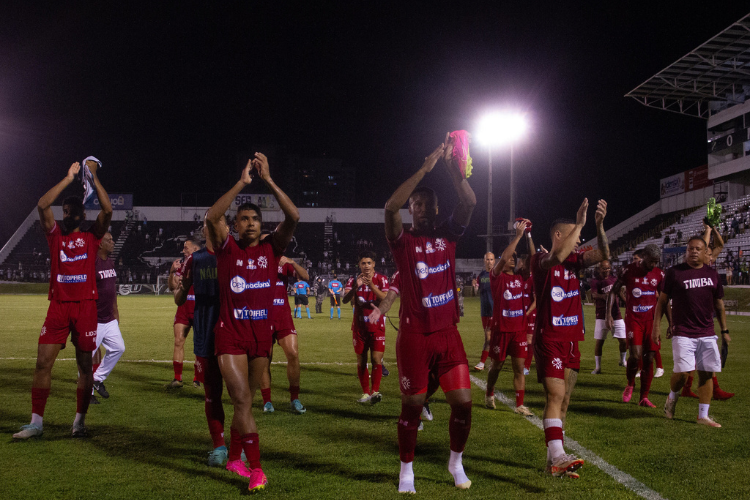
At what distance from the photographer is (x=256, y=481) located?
4.47 m

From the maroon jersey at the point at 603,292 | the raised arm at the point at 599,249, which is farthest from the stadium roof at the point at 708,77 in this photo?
the raised arm at the point at 599,249

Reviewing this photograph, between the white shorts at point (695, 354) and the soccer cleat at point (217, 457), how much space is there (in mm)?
5352

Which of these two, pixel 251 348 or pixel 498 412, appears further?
pixel 498 412

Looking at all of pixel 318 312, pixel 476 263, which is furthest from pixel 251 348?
pixel 476 263

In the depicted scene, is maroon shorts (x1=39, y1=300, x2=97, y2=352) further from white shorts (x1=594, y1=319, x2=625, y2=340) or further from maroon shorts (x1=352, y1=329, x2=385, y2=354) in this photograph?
white shorts (x1=594, y1=319, x2=625, y2=340)

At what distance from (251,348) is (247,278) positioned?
1.92ft

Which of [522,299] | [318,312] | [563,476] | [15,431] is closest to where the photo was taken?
[563,476]

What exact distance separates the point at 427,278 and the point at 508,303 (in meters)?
4.03

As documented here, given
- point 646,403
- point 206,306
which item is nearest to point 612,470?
point 646,403

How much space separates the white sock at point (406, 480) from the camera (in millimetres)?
4461

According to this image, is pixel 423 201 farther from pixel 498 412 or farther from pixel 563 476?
pixel 498 412

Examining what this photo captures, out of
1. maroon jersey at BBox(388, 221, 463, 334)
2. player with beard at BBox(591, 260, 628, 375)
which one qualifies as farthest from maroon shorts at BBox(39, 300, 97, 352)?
player with beard at BBox(591, 260, 628, 375)

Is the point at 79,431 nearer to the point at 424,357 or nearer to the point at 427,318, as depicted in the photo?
the point at 424,357

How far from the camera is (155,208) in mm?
67125
